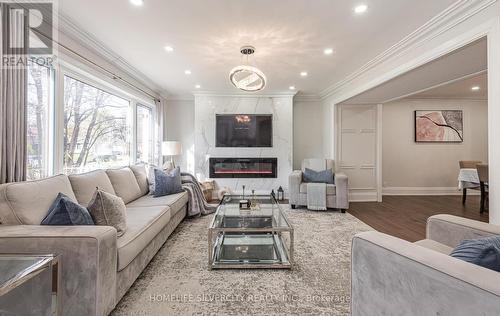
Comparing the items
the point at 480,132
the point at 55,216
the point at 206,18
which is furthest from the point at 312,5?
the point at 480,132

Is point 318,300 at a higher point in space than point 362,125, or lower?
lower

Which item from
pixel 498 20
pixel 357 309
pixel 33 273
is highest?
pixel 498 20

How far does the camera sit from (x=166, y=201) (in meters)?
3.08

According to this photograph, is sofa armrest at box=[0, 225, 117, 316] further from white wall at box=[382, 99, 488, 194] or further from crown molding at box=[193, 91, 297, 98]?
white wall at box=[382, 99, 488, 194]

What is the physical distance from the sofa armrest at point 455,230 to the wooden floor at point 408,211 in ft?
5.00

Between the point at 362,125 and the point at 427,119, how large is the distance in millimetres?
2020

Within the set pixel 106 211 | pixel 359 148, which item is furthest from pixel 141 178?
pixel 359 148

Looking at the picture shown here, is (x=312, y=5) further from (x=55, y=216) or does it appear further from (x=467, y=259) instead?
(x=55, y=216)

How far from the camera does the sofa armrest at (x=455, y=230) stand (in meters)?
1.43

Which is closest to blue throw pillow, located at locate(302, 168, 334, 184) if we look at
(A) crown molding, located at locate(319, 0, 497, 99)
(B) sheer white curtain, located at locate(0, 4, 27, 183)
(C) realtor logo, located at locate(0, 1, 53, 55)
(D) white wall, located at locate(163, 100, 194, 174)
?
(A) crown molding, located at locate(319, 0, 497, 99)

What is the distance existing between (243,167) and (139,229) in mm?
3535

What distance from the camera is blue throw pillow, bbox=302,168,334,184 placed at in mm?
4504

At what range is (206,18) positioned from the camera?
232cm

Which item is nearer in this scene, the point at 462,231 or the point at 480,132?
the point at 462,231
